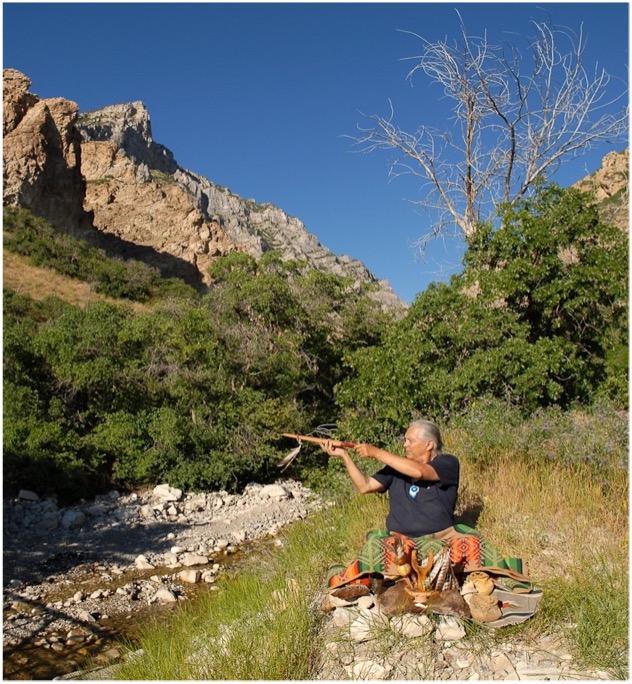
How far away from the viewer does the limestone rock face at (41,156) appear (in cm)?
3284

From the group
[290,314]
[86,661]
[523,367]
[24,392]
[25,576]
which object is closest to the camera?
[86,661]

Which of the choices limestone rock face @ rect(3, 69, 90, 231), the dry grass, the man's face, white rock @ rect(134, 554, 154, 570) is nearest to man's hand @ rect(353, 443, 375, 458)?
the man's face

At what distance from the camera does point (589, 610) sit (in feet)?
10.3

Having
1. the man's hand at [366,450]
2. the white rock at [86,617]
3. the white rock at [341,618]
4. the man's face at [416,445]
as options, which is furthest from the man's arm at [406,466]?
the white rock at [86,617]

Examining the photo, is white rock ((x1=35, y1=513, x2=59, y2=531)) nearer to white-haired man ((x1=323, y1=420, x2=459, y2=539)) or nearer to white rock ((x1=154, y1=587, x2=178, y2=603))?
white rock ((x1=154, y1=587, x2=178, y2=603))

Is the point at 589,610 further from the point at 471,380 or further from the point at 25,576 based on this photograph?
the point at 25,576

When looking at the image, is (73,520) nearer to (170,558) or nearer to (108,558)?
(108,558)

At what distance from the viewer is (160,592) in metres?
7.04

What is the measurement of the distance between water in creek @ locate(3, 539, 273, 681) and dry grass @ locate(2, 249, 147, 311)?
19484 millimetres

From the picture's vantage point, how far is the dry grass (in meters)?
24.8

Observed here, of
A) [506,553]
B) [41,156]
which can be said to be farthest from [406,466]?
[41,156]

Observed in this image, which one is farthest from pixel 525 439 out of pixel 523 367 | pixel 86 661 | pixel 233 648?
pixel 86 661

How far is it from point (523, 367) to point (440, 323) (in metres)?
1.50

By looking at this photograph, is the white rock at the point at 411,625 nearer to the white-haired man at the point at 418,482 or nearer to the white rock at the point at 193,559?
the white-haired man at the point at 418,482
